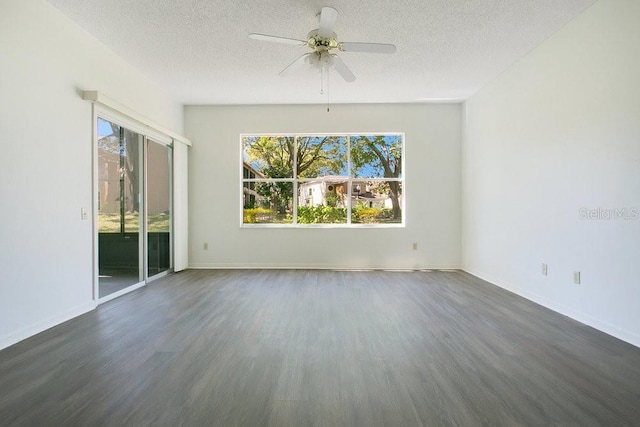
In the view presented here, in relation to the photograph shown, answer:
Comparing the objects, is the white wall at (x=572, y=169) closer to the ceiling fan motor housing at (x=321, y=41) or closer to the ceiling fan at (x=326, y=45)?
the ceiling fan at (x=326, y=45)

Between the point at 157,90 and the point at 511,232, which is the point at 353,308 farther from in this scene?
the point at 157,90

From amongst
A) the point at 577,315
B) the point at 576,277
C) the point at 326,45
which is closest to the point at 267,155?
the point at 326,45

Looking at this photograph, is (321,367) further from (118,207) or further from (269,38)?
(118,207)

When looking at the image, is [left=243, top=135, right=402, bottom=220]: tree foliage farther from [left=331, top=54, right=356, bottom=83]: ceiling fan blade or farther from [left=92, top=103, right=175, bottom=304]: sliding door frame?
[left=331, top=54, right=356, bottom=83]: ceiling fan blade

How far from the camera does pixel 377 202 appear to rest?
5730 millimetres

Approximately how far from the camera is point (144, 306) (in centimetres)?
345

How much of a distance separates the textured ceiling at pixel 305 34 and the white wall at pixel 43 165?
393 mm

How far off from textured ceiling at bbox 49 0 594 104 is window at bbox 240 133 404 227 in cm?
110

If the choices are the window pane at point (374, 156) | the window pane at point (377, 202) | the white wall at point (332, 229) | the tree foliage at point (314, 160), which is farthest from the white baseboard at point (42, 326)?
the window pane at point (374, 156)

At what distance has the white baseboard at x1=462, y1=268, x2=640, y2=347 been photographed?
2.53 meters

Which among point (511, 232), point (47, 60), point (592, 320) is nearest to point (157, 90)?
point (47, 60)

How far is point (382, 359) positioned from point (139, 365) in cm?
161

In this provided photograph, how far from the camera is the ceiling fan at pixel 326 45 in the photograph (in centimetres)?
272

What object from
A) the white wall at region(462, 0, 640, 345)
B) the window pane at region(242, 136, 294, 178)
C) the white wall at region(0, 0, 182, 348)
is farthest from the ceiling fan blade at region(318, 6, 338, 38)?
the window pane at region(242, 136, 294, 178)
